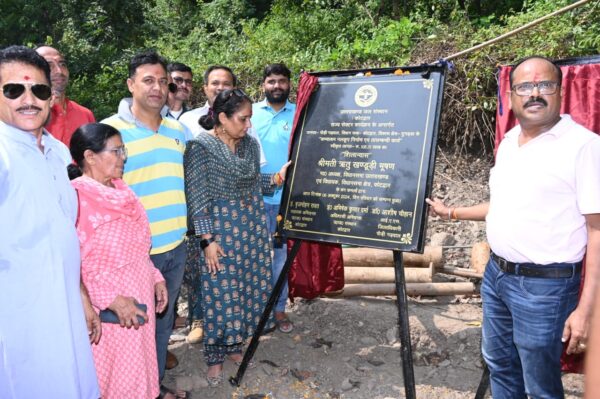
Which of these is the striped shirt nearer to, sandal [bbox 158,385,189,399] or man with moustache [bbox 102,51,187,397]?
man with moustache [bbox 102,51,187,397]

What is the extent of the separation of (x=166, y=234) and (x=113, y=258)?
692 mm

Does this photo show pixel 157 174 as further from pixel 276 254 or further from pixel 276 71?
pixel 276 71

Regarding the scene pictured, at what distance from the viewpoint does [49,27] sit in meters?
13.1

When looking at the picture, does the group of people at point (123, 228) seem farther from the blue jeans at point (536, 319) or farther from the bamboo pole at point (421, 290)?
the blue jeans at point (536, 319)

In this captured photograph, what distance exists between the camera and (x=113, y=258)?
9.12ft

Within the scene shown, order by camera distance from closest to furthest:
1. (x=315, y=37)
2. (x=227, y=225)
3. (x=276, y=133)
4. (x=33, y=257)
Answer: (x=33, y=257), (x=227, y=225), (x=276, y=133), (x=315, y=37)

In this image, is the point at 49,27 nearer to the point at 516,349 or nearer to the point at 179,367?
the point at 179,367

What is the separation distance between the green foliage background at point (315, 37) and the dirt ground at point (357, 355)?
3.14 meters

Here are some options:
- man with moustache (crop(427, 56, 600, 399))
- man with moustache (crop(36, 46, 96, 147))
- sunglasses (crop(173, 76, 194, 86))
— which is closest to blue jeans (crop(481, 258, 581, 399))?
man with moustache (crop(427, 56, 600, 399))

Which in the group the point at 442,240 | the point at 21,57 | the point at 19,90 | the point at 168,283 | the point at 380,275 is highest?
the point at 21,57

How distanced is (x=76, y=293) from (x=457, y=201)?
591cm

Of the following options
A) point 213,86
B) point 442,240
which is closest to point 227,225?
point 213,86

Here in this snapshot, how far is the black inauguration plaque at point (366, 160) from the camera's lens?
3.26 meters

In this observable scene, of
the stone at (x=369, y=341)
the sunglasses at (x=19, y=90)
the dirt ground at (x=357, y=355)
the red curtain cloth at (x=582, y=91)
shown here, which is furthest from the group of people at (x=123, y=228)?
the red curtain cloth at (x=582, y=91)
